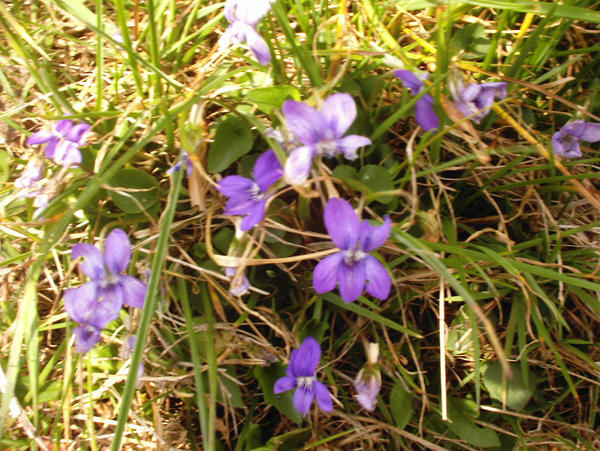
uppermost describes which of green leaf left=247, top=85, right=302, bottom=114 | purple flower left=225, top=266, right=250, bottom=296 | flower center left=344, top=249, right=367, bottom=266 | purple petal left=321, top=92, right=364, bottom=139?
purple petal left=321, top=92, right=364, bottom=139

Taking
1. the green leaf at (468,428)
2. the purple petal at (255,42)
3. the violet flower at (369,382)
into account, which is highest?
the purple petal at (255,42)

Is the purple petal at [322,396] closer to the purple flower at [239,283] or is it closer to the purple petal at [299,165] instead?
the purple flower at [239,283]

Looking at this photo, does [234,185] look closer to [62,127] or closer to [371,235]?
[371,235]

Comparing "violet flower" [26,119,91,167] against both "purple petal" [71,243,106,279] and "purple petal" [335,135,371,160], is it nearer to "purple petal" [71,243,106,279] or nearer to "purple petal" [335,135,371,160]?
"purple petal" [71,243,106,279]

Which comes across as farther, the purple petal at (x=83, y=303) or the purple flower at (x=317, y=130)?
the purple petal at (x=83, y=303)

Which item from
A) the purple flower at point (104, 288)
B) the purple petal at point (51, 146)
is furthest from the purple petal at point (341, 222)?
the purple petal at point (51, 146)

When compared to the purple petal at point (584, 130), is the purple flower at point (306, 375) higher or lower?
lower

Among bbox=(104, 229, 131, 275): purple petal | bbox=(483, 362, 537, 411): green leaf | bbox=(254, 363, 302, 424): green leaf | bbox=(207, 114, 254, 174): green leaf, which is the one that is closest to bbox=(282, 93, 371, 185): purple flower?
bbox=(207, 114, 254, 174): green leaf

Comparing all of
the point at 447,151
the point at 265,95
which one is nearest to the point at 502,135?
the point at 447,151
